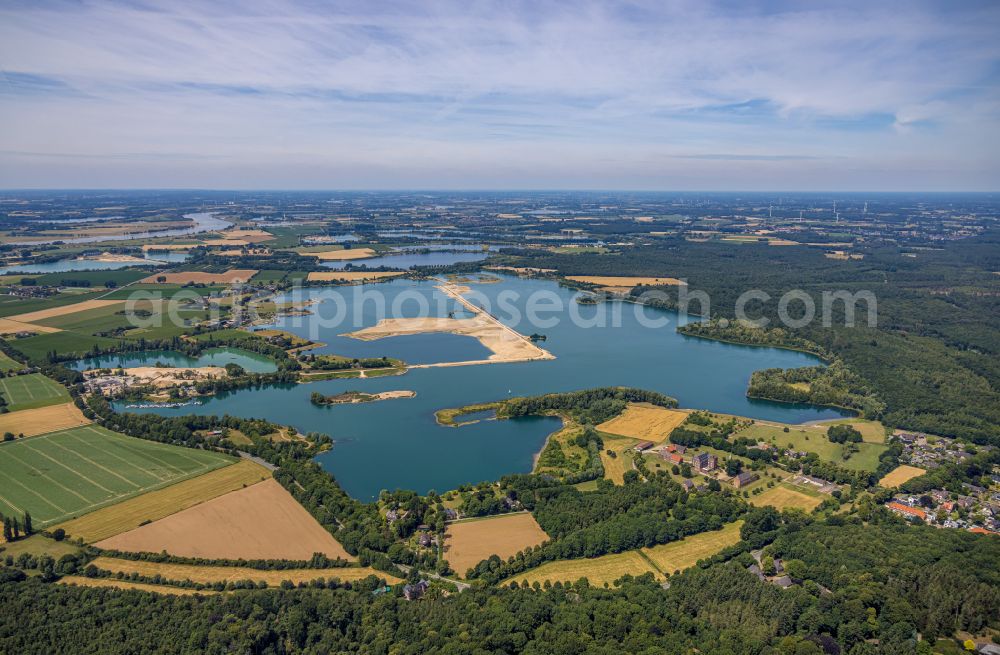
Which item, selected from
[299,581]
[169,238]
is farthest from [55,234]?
[299,581]

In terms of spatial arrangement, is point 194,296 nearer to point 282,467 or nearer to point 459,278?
point 459,278

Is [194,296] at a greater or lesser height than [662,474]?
greater


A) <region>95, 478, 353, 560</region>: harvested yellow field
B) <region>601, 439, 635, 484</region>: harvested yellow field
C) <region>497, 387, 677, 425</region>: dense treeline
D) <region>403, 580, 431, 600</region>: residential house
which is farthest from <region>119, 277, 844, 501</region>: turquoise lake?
<region>403, 580, 431, 600</region>: residential house

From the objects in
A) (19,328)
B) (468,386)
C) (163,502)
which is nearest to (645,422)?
(468,386)

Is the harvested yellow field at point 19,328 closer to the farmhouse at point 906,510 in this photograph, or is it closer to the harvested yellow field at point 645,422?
the harvested yellow field at point 645,422

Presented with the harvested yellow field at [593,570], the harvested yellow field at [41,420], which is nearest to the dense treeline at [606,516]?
the harvested yellow field at [593,570]

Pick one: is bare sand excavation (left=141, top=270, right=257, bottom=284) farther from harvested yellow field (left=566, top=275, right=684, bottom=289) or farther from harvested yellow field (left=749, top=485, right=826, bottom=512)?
harvested yellow field (left=749, top=485, right=826, bottom=512)
